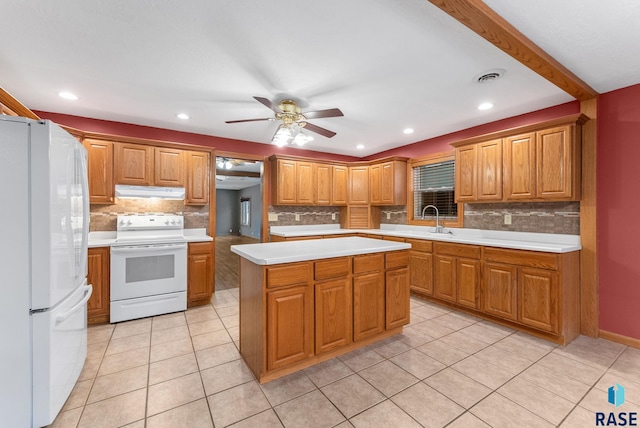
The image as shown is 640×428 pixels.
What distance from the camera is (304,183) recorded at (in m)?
4.90

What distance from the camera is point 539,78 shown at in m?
2.48

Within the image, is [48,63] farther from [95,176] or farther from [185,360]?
[185,360]

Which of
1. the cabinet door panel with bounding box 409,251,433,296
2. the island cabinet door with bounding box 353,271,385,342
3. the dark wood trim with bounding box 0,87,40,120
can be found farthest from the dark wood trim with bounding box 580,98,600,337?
the dark wood trim with bounding box 0,87,40,120

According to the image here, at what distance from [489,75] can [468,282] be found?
7.36ft

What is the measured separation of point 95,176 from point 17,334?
246 centimetres

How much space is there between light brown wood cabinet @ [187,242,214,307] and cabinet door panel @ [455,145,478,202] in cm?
353

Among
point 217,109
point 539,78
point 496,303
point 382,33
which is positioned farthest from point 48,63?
point 496,303

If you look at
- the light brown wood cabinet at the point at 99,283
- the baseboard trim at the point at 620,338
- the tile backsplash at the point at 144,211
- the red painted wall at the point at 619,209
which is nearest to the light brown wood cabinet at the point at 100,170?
the tile backsplash at the point at 144,211

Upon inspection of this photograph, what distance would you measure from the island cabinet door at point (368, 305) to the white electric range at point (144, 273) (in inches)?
91.0

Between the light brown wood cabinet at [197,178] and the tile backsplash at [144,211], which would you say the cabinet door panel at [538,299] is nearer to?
the light brown wood cabinet at [197,178]

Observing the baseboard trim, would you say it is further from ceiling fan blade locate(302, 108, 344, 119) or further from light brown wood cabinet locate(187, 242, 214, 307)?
light brown wood cabinet locate(187, 242, 214, 307)

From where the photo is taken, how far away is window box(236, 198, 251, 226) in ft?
38.8

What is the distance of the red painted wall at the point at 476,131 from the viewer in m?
3.07

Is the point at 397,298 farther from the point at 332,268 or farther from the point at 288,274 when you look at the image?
the point at 288,274
